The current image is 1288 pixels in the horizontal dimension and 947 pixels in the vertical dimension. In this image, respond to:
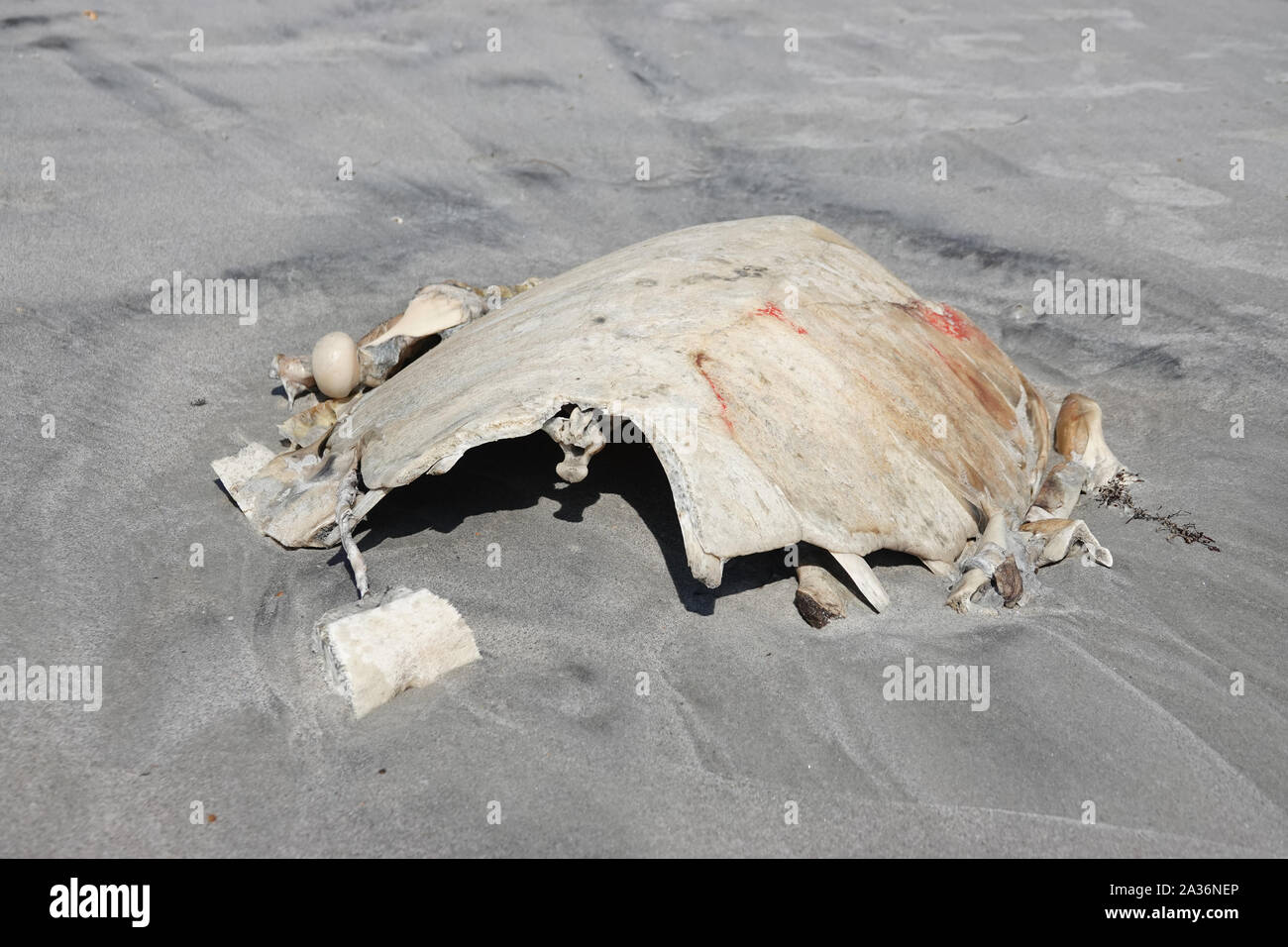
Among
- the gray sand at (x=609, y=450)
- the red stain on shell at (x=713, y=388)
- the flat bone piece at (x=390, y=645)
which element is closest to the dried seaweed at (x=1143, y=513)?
the gray sand at (x=609, y=450)

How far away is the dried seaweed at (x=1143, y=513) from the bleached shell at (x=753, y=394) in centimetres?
29

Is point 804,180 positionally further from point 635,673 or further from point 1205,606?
point 635,673

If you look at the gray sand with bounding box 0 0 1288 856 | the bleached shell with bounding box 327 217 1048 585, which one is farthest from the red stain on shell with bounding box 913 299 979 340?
the gray sand with bounding box 0 0 1288 856

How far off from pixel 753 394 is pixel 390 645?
138 centimetres

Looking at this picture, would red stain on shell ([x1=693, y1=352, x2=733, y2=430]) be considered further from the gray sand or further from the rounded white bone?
the rounded white bone

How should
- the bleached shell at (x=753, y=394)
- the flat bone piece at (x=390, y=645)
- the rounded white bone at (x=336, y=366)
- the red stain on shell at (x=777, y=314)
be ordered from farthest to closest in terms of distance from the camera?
the rounded white bone at (x=336, y=366)
the red stain on shell at (x=777, y=314)
the bleached shell at (x=753, y=394)
the flat bone piece at (x=390, y=645)

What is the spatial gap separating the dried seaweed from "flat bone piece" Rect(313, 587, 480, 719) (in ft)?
8.82

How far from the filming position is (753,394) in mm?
3547

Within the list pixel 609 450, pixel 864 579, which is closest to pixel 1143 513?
pixel 864 579

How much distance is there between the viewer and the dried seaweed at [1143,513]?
13.6ft

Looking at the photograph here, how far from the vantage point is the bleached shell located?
3.32m

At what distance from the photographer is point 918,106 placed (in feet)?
25.4

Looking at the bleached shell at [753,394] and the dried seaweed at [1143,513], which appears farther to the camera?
the dried seaweed at [1143,513]

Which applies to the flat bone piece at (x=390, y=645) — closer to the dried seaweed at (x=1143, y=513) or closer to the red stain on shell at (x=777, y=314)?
the red stain on shell at (x=777, y=314)
